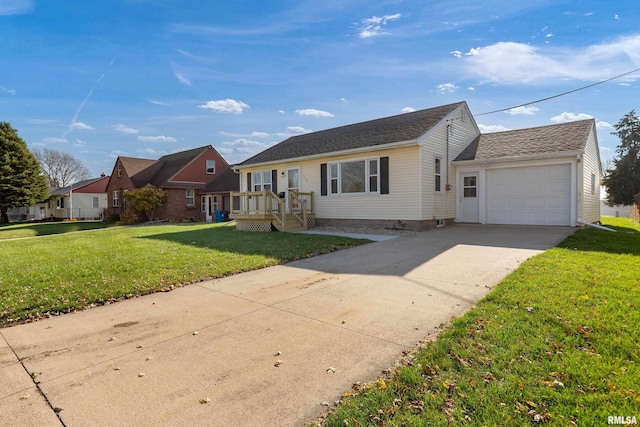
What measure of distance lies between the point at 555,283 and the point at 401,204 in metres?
8.27

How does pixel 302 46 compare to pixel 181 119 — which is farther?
pixel 181 119

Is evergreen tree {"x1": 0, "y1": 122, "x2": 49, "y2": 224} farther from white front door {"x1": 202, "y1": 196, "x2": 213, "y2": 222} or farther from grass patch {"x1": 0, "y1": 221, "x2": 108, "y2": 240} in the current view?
white front door {"x1": 202, "y1": 196, "x2": 213, "y2": 222}

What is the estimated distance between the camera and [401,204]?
13.3m

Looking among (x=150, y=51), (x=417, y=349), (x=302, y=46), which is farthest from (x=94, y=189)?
(x=417, y=349)

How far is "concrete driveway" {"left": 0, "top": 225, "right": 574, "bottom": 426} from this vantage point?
254 centimetres

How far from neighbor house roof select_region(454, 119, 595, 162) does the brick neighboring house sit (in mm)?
18122

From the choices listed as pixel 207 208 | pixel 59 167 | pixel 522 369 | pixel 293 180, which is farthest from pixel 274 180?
pixel 59 167

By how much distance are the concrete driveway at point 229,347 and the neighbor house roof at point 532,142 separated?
330 inches

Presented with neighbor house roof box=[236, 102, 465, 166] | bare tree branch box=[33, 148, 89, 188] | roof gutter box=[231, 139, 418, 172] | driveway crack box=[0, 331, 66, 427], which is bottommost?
driveway crack box=[0, 331, 66, 427]

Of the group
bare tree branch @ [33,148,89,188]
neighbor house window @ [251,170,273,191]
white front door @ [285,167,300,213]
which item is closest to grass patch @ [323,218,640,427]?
white front door @ [285,167,300,213]

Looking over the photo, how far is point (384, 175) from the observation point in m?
13.7

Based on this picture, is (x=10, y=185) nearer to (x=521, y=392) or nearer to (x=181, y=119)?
(x=181, y=119)

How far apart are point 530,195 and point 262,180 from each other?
12.6 m

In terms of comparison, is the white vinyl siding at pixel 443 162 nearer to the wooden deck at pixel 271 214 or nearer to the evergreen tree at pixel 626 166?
the wooden deck at pixel 271 214
